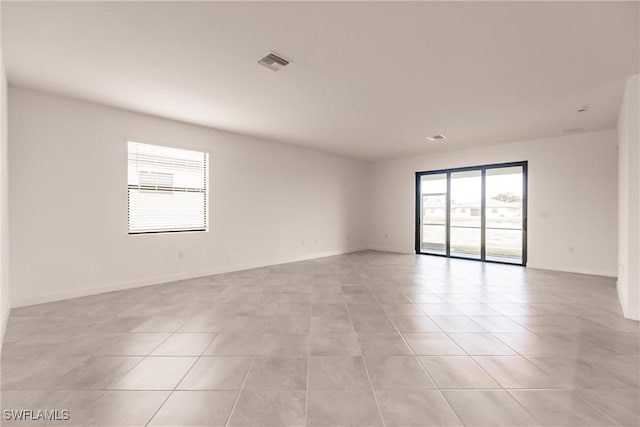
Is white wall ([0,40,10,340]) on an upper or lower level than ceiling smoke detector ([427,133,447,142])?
lower

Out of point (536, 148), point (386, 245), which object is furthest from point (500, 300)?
point (386, 245)

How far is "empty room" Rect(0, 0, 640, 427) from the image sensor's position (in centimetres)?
178

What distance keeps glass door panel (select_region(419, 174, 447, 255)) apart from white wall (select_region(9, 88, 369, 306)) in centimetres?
400

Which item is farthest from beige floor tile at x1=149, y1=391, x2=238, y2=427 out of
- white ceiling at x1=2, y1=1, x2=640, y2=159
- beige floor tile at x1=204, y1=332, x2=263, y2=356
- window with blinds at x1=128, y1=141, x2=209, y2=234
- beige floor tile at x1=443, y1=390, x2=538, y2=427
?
window with blinds at x1=128, y1=141, x2=209, y2=234

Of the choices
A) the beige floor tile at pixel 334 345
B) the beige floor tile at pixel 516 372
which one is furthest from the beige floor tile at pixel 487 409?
the beige floor tile at pixel 334 345

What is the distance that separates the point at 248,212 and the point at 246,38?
3.74 meters

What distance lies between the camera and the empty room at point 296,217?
178 cm

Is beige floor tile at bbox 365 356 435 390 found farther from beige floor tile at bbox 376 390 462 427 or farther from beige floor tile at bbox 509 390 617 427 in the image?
beige floor tile at bbox 509 390 617 427

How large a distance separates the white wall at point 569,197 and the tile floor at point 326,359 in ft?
6.29

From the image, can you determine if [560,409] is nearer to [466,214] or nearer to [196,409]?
[196,409]

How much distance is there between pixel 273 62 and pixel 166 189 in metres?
3.20

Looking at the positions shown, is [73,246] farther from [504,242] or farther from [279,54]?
[504,242]

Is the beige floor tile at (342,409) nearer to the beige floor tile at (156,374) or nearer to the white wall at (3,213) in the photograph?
the beige floor tile at (156,374)

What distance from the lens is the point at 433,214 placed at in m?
7.56
